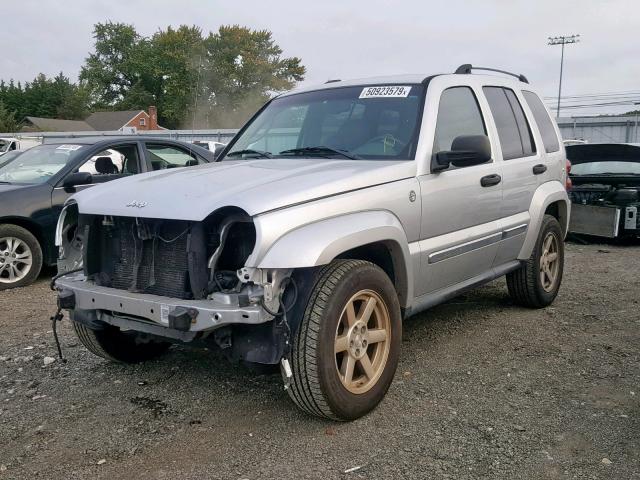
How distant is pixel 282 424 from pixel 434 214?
5.29ft

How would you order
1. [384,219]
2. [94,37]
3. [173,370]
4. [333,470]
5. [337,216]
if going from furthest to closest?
[94,37] → [173,370] → [384,219] → [337,216] → [333,470]

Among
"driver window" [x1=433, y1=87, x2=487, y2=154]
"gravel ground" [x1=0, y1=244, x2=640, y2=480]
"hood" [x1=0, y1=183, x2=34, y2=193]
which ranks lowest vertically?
"gravel ground" [x1=0, y1=244, x2=640, y2=480]

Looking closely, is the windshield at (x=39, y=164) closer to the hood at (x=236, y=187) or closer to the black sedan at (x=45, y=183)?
the black sedan at (x=45, y=183)

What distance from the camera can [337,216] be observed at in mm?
3396

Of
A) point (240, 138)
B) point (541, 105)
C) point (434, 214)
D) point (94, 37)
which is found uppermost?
point (94, 37)

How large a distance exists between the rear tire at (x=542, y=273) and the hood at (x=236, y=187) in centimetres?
207

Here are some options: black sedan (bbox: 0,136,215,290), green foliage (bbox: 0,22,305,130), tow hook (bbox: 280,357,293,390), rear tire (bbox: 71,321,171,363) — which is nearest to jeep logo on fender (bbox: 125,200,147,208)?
rear tire (bbox: 71,321,171,363)

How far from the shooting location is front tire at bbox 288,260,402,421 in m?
3.17

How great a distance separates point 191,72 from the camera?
73.2 metres

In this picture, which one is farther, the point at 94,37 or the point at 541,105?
the point at 94,37

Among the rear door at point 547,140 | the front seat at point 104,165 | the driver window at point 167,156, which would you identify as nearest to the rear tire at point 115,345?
the front seat at point 104,165

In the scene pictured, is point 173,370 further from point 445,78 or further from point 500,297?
point 500,297

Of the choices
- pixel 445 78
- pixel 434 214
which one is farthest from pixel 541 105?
pixel 434 214

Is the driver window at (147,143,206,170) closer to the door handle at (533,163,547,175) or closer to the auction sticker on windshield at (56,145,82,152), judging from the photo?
the auction sticker on windshield at (56,145,82,152)
